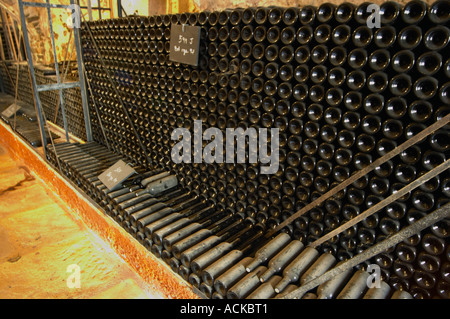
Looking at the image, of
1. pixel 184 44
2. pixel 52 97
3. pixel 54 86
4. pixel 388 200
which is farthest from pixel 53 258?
pixel 52 97

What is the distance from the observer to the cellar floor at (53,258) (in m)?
2.75

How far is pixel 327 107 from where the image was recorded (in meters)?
2.01

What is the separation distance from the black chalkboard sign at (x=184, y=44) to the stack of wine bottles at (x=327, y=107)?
0.28 feet

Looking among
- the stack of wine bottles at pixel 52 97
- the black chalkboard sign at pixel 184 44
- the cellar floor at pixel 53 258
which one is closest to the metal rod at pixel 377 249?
the cellar floor at pixel 53 258

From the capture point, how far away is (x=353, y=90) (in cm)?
184

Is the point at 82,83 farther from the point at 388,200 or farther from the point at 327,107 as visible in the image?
the point at 388,200

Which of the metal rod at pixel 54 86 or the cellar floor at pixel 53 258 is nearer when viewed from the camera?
the cellar floor at pixel 53 258

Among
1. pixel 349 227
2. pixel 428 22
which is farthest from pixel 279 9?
pixel 349 227

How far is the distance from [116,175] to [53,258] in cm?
114

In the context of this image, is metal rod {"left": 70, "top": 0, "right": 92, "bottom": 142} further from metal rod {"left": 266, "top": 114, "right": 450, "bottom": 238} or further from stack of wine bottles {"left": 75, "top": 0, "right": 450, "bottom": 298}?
metal rod {"left": 266, "top": 114, "right": 450, "bottom": 238}

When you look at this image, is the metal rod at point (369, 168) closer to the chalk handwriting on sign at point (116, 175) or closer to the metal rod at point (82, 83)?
the chalk handwriting on sign at point (116, 175)

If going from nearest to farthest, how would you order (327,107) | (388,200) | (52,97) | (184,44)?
(388,200)
(327,107)
(184,44)
(52,97)

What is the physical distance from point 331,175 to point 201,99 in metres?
1.44

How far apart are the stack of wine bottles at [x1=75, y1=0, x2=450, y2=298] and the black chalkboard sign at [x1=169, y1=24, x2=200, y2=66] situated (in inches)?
3.3
